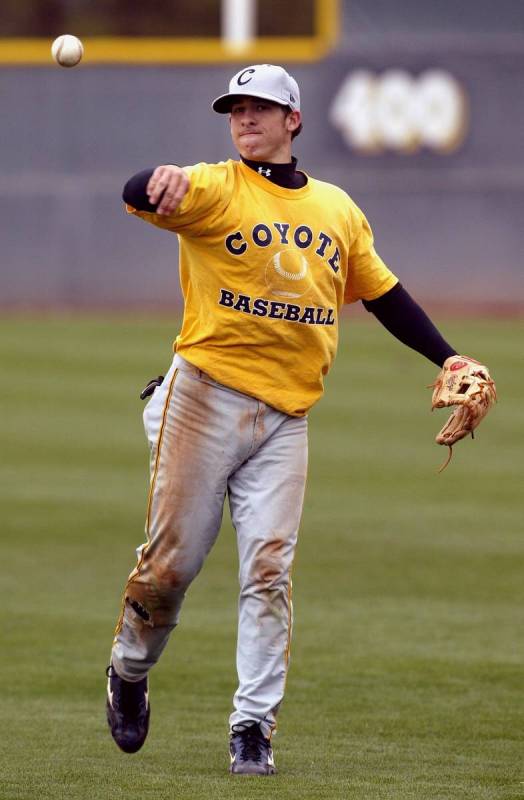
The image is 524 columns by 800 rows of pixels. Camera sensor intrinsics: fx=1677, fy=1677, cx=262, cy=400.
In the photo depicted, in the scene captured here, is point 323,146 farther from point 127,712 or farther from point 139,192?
point 139,192

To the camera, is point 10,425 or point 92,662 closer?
point 92,662

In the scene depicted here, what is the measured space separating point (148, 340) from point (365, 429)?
6.40m

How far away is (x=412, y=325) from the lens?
5.82 meters

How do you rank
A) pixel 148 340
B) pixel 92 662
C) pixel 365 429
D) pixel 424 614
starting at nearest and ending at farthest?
pixel 92 662 → pixel 424 614 → pixel 365 429 → pixel 148 340

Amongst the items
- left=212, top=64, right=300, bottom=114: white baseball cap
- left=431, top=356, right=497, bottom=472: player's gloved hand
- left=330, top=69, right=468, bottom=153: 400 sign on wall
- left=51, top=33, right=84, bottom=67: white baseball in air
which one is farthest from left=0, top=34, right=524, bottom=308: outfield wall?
left=212, top=64, right=300, bottom=114: white baseball cap

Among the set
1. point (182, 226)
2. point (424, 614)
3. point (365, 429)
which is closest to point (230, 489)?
point (182, 226)

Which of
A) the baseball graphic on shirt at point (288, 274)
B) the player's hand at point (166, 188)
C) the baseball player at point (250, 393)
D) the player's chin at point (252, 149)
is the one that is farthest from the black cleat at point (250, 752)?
the player's chin at point (252, 149)

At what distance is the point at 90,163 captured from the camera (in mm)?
25109

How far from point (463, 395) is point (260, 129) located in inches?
44.0

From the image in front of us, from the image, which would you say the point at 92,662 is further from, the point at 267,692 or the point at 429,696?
the point at 267,692

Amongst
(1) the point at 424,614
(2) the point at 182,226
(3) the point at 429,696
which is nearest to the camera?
(2) the point at 182,226

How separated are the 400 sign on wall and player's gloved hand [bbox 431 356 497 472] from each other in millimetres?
19206

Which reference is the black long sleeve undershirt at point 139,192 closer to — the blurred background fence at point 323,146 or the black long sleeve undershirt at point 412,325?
the black long sleeve undershirt at point 412,325

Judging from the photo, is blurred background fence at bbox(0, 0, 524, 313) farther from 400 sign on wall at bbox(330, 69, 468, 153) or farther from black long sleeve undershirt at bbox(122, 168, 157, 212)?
black long sleeve undershirt at bbox(122, 168, 157, 212)
